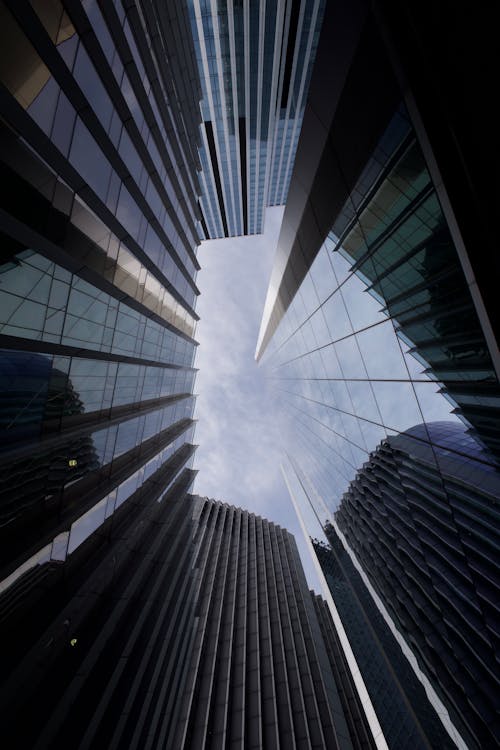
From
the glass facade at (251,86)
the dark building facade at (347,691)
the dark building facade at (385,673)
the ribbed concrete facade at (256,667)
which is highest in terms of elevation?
the glass facade at (251,86)

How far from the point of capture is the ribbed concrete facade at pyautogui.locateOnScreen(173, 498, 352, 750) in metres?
29.5

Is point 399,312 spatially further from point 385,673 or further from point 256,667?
point 256,667

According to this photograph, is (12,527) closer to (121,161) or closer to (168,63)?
(121,161)

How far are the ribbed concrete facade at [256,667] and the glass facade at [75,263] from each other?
26.7 m

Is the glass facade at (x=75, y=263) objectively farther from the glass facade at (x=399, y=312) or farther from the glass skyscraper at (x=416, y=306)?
the glass facade at (x=399, y=312)

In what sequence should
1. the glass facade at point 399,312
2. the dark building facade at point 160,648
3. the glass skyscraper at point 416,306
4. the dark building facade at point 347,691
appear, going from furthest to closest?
1. the dark building facade at point 347,691
2. the dark building facade at point 160,648
3. the glass facade at point 399,312
4. the glass skyscraper at point 416,306

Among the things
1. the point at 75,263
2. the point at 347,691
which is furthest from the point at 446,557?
the point at 347,691

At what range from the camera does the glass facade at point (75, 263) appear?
28.5 ft

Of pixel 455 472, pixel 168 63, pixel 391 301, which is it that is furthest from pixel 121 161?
pixel 455 472

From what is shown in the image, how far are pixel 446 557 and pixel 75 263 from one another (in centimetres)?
1623

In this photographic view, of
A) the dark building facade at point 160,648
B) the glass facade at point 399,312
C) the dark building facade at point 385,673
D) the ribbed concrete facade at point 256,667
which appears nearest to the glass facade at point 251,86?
the glass facade at point 399,312

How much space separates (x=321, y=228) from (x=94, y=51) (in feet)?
35.2

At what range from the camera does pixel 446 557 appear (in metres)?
9.66

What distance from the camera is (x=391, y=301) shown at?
892 cm
